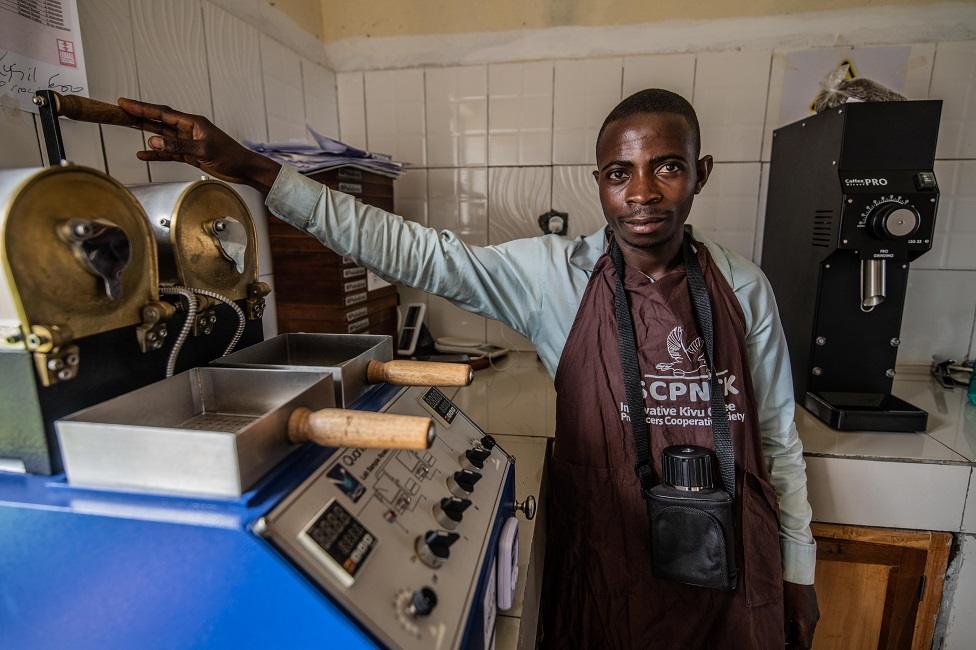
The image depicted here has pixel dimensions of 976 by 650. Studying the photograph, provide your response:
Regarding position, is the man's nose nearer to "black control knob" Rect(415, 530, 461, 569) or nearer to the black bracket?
"black control knob" Rect(415, 530, 461, 569)

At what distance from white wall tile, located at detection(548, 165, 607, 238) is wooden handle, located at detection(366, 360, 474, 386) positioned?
A: 3.64 ft

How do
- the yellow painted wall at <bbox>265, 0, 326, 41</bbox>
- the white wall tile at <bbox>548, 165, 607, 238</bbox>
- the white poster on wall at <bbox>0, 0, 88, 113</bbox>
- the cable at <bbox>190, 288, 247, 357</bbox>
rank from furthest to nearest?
the white wall tile at <bbox>548, 165, 607, 238</bbox> → the yellow painted wall at <bbox>265, 0, 326, 41</bbox> → the white poster on wall at <bbox>0, 0, 88, 113</bbox> → the cable at <bbox>190, 288, 247, 357</bbox>

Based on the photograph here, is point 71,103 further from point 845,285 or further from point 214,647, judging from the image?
point 845,285

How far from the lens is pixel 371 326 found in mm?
1465

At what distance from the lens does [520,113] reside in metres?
1.62

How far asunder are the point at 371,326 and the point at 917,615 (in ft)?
4.83

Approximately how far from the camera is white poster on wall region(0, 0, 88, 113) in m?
0.73

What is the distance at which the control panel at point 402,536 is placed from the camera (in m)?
0.43

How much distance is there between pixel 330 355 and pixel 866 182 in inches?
44.4

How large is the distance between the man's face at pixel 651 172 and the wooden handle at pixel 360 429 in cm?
58

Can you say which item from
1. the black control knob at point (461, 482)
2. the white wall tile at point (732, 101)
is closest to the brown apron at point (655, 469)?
the black control knob at point (461, 482)

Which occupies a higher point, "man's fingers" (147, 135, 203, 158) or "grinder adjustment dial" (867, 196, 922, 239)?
"man's fingers" (147, 135, 203, 158)

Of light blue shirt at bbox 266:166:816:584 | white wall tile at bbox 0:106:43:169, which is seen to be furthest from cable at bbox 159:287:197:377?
white wall tile at bbox 0:106:43:169

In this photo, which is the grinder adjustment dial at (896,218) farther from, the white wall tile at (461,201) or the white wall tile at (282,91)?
the white wall tile at (282,91)
